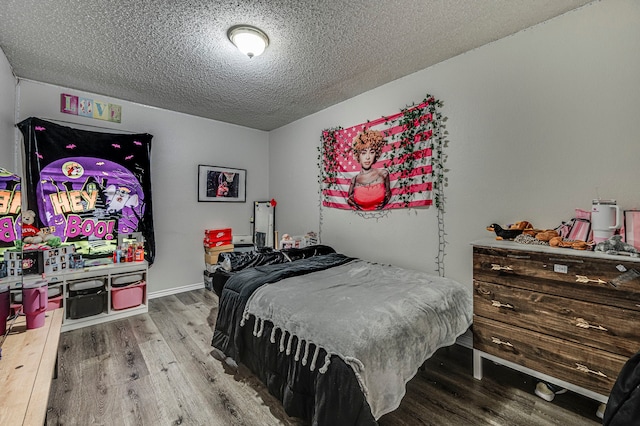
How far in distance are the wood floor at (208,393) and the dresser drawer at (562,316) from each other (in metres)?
0.51

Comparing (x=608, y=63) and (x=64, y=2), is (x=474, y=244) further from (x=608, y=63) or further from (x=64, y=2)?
(x=64, y=2)

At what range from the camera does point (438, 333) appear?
71.4 inches

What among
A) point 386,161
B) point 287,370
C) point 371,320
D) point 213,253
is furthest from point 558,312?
point 213,253

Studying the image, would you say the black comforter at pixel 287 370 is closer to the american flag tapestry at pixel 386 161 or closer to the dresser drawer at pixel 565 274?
the american flag tapestry at pixel 386 161

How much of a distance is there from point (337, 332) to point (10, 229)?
71.3 inches

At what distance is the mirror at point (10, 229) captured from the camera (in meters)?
1.42

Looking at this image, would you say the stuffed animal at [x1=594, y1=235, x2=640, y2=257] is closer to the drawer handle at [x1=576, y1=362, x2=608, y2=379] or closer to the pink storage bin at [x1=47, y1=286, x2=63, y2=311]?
the drawer handle at [x1=576, y1=362, x2=608, y2=379]

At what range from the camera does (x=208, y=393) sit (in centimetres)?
189

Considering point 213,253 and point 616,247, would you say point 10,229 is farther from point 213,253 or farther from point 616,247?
point 616,247

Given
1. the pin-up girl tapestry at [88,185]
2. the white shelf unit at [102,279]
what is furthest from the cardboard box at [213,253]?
the white shelf unit at [102,279]

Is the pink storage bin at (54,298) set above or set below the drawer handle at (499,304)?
below

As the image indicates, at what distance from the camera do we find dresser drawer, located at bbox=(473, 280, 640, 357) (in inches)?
56.9

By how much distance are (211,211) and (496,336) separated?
3.85m

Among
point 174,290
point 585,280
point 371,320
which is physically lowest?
point 174,290
